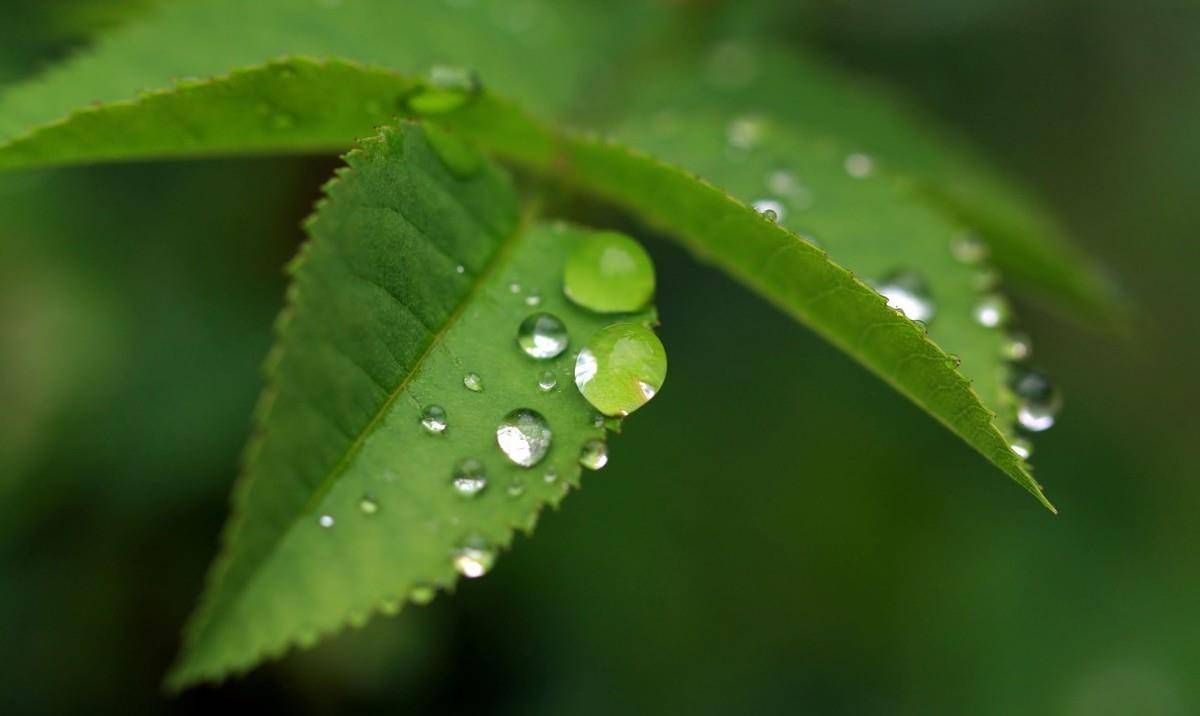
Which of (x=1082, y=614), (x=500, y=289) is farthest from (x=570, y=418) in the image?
(x=1082, y=614)

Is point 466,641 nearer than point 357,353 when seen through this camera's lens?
No

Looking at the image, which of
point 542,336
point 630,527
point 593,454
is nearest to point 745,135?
point 542,336

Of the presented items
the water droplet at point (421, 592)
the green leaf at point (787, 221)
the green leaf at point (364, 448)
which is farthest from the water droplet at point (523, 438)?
the green leaf at point (787, 221)

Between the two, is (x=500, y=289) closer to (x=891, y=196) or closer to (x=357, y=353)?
(x=357, y=353)

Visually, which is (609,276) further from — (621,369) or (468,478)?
(468,478)

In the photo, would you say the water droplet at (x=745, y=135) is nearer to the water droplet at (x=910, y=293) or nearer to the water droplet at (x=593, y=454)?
the water droplet at (x=910, y=293)
